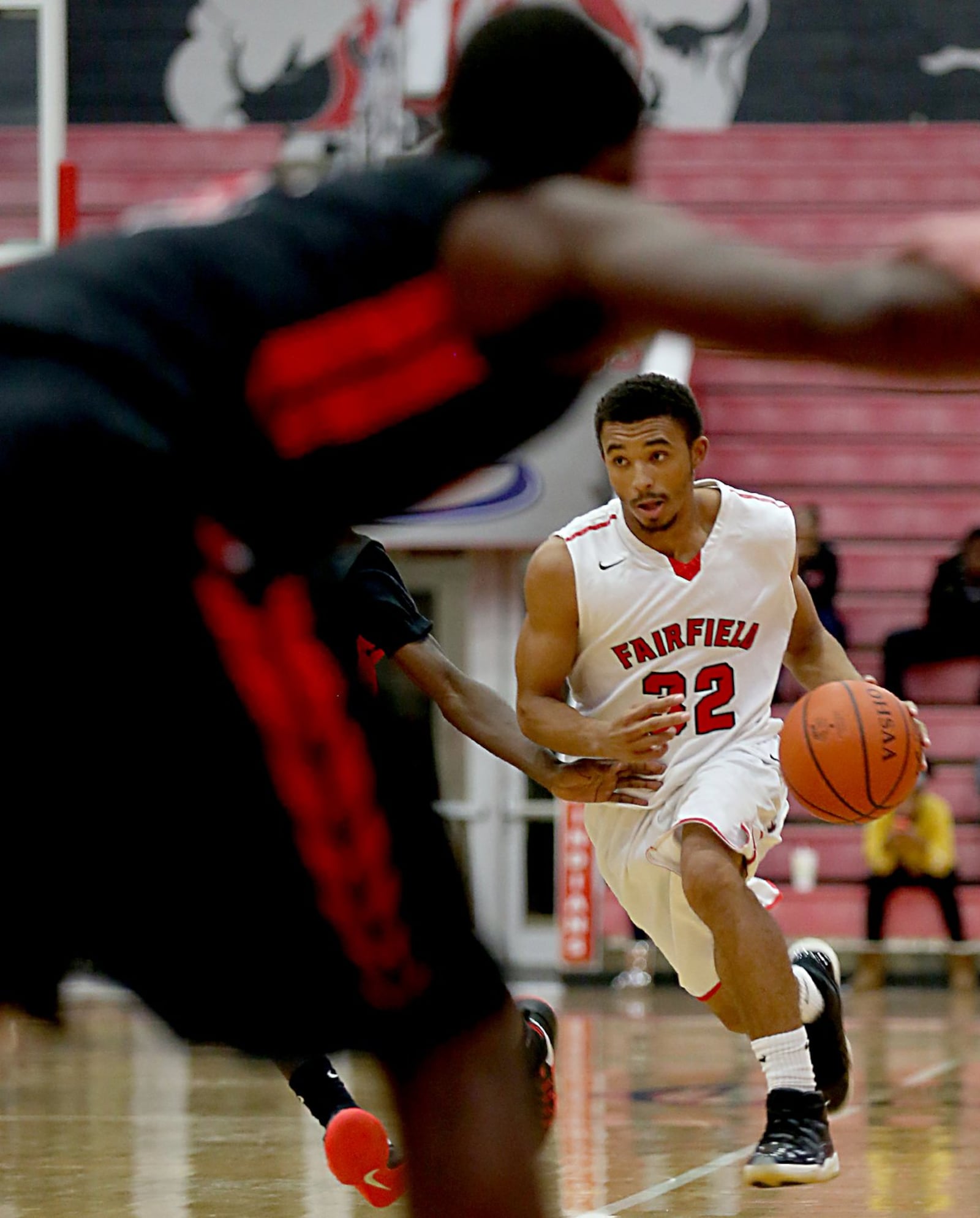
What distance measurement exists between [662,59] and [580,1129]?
32.8ft

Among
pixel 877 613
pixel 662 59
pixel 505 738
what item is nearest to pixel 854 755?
pixel 505 738

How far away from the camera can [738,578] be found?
4945mm

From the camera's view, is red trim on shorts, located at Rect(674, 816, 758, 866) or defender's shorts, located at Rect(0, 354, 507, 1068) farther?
red trim on shorts, located at Rect(674, 816, 758, 866)

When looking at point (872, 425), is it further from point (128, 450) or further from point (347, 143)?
point (128, 450)

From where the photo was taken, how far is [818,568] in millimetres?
11867

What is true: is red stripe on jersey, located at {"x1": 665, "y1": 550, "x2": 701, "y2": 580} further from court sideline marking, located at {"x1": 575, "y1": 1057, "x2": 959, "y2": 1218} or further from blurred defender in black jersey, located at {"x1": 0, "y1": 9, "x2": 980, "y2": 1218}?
blurred defender in black jersey, located at {"x1": 0, "y1": 9, "x2": 980, "y2": 1218}

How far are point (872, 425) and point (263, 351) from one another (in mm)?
11955

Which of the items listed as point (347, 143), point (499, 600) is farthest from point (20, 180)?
point (499, 600)

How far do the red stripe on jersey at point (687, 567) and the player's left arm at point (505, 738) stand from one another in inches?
23.3

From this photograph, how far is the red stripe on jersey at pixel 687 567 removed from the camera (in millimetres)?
4957

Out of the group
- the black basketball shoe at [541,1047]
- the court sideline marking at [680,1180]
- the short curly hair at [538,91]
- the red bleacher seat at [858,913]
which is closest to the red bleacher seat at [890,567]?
the red bleacher seat at [858,913]

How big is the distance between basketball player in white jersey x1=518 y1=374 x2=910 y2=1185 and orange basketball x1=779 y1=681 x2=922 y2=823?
0.16 meters

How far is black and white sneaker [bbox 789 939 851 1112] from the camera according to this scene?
192 inches

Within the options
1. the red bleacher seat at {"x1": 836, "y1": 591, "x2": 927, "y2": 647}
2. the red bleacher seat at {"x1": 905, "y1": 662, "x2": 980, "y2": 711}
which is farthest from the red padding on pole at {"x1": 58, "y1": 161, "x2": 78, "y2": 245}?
the red bleacher seat at {"x1": 905, "y1": 662, "x2": 980, "y2": 711}
